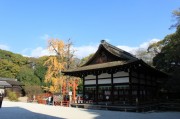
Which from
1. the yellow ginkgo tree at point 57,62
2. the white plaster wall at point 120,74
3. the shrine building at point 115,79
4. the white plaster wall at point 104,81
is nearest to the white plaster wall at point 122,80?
the shrine building at point 115,79

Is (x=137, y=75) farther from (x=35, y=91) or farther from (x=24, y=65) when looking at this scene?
(x=24, y=65)

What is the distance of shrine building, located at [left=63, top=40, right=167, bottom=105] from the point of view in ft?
81.2

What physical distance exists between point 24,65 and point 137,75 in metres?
55.9

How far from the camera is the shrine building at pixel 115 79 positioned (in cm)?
2475

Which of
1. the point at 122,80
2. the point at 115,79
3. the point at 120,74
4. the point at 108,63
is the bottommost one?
the point at 122,80

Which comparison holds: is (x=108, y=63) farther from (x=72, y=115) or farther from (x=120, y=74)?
(x=72, y=115)

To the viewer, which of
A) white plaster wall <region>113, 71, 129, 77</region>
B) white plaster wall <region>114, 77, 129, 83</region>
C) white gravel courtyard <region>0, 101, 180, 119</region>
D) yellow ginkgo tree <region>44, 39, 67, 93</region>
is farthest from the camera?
yellow ginkgo tree <region>44, 39, 67, 93</region>

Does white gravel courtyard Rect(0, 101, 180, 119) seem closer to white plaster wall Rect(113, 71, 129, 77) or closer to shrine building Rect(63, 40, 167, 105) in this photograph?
Result: shrine building Rect(63, 40, 167, 105)

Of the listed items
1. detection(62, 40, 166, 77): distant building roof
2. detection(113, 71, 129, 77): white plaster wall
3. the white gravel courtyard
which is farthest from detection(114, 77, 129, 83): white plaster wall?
the white gravel courtyard

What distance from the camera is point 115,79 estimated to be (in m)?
26.0

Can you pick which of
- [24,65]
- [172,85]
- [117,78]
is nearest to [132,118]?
[117,78]

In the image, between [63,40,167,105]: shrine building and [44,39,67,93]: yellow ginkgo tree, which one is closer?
[63,40,167,105]: shrine building

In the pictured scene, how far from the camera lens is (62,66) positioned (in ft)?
140

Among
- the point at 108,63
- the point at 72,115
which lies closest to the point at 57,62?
the point at 108,63
